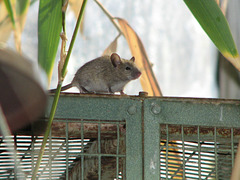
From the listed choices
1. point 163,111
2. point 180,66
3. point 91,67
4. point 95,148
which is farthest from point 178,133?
point 180,66

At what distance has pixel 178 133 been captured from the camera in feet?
2.19

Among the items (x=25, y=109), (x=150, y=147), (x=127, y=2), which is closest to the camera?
(x=25, y=109)

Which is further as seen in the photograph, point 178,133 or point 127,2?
point 127,2

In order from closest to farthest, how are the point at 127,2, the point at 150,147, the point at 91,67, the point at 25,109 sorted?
1. the point at 25,109
2. the point at 150,147
3. the point at 91,67
4. the point at 127,2

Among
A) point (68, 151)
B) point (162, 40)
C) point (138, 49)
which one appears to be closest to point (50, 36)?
point (68, 151)

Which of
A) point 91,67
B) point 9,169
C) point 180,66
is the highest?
point 180,66

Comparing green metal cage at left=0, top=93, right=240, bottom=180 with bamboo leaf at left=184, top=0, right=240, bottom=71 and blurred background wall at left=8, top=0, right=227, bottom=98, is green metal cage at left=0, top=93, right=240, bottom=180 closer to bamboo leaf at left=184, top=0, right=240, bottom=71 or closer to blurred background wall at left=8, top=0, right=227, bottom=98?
bamboo leaf at left=184, top=0, right=240, bottom=71

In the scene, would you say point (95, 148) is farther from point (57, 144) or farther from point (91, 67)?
point (91, 67)

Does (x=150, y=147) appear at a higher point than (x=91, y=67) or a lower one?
lower

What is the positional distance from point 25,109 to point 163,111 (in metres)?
0.35

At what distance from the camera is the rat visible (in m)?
1.53

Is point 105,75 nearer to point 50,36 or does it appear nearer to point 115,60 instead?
point 115,60

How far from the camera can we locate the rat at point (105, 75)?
1532 mm

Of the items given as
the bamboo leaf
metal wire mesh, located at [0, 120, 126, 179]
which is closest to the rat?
metal wire mesh, located at [0, 120, 126, 179]
